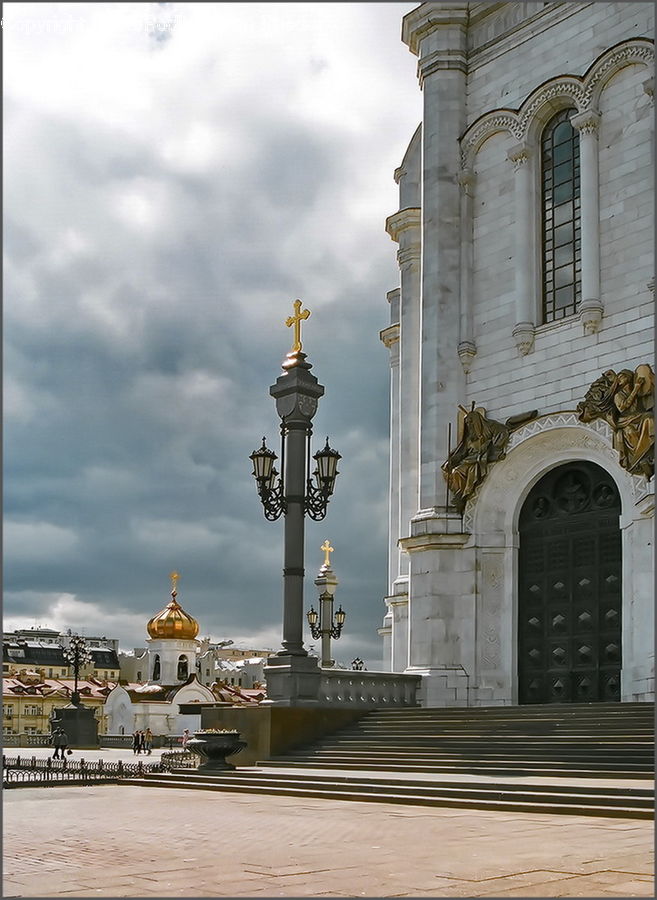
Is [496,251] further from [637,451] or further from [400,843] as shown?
[400,843]

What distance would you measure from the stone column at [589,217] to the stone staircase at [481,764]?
30.8 feet

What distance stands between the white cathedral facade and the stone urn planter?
784 centimetres

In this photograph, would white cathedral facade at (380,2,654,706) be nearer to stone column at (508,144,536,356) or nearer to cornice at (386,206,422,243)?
stone column at (508,144,536,356)

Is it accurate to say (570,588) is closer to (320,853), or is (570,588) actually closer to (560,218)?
(560,218)

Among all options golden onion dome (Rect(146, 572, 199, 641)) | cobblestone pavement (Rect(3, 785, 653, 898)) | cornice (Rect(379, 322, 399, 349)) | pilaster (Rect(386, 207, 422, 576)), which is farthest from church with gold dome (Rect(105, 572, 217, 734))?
cobblestone pavement (Rect(3, 785, 653, 898))

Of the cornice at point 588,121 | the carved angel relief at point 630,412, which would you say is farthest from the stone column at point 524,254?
the carved angel relief at point 630,412

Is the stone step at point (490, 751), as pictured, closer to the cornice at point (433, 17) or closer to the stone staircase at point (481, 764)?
the stone staircase at point (481, 764)

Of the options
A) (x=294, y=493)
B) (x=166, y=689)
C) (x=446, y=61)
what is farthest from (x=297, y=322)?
(x=166, y=689)

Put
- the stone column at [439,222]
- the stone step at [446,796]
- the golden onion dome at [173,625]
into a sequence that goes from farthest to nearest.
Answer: the golden onion dome at [173,625], the stone column at [439,222], the stone step at [446,796]

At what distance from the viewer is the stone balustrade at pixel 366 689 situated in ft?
80.1

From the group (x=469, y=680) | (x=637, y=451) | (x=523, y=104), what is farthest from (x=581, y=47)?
(x=469, y=680)

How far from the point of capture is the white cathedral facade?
87.6ft

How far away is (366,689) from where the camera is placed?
25.7 m

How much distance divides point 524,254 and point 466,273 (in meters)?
1.87
